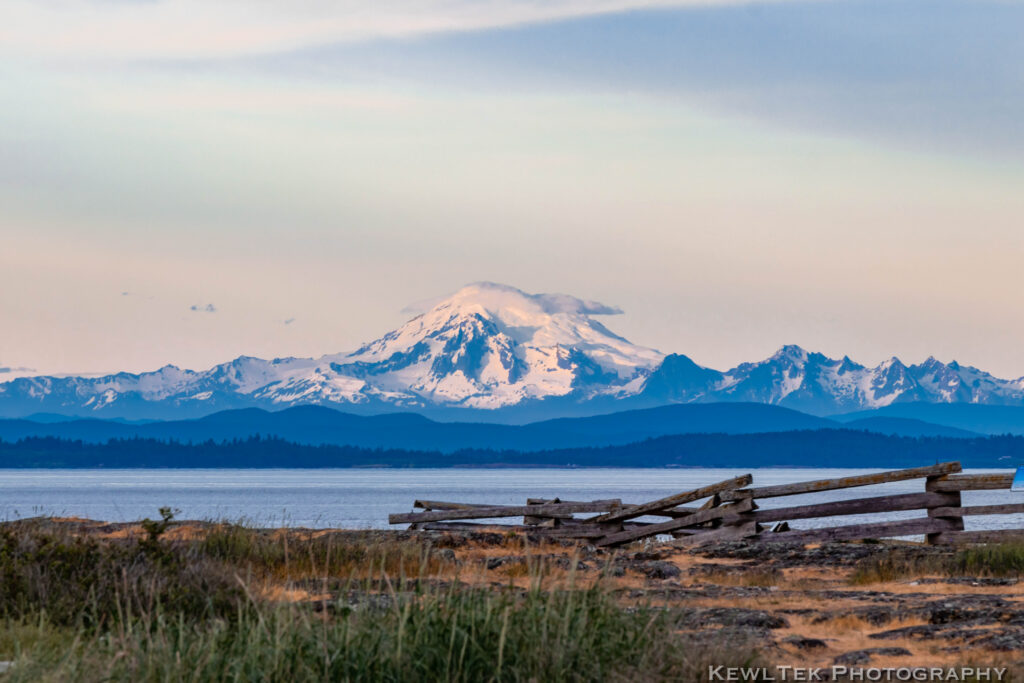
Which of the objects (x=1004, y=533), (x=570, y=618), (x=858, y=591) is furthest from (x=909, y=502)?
(x=570, y=618)

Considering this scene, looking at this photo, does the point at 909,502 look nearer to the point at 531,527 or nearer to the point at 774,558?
the point at 774,558

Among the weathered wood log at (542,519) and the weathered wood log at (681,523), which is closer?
the weathered wood log at (681,523)

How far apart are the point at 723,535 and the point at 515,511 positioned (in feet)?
15.2

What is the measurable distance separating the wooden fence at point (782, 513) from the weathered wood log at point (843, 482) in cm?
2

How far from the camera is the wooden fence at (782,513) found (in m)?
19.6

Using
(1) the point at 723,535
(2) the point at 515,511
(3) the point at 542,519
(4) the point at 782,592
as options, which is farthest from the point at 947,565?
(3) the point at 542,519

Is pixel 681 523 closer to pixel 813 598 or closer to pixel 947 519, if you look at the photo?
pixel 947 519

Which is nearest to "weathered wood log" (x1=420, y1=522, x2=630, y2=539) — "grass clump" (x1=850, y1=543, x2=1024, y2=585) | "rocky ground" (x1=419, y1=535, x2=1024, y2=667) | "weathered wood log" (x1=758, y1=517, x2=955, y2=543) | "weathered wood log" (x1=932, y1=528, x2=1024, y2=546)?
"rocky ground" (x1=419, y1=535, x2=1024, y2=667)

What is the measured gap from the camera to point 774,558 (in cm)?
1923

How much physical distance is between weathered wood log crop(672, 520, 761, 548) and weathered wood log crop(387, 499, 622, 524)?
1588 millimetres

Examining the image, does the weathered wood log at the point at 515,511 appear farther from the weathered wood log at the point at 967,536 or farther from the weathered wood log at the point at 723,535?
the weathered wood log at the point at 967,536

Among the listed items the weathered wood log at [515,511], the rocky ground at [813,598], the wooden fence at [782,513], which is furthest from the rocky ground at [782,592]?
the weathered wood log at [515,511]

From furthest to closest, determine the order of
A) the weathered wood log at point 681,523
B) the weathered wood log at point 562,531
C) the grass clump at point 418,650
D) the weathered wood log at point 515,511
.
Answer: the weathered wood log at point 515,511, the weathered wood log at point 562,531, the weathered wood log at point 681,523, the grass clump at point 418,650

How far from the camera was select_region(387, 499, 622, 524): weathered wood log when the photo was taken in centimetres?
2339
